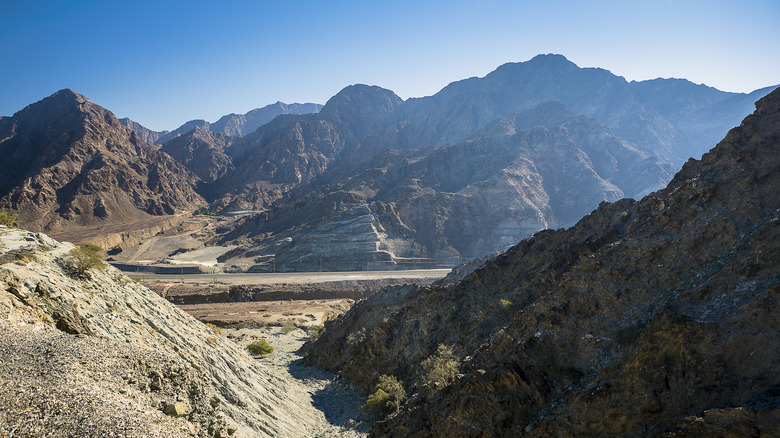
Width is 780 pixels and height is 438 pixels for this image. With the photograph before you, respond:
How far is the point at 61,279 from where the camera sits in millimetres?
15281

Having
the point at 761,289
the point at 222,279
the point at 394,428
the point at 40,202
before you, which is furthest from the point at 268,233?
the point at 761,289

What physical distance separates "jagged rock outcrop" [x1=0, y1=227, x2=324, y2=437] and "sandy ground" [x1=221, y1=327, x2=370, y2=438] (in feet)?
4.45

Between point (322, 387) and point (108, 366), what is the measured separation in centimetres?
1717

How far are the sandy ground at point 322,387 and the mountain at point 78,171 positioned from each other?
9180cm

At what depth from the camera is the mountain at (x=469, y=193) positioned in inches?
3674

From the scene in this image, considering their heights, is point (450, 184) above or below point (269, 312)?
above

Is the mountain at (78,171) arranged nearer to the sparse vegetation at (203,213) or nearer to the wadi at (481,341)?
the sparse vegetation at (203,213)

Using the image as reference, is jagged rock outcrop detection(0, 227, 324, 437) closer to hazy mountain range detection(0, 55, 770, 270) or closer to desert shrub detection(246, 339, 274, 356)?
desert shrub detection(246, 339, 274, 356)

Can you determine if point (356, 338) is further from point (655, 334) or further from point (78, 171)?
point (78, 171)

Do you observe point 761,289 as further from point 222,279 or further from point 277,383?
point 222,279

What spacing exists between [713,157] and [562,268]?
8.19 m

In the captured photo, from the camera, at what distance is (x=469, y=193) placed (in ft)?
372

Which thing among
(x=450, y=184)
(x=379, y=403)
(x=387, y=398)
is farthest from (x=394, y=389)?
(x=450, y=184)

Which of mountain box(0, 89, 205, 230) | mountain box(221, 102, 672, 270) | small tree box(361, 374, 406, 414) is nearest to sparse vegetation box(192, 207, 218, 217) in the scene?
mountain box(0, 89, 205, 230)
